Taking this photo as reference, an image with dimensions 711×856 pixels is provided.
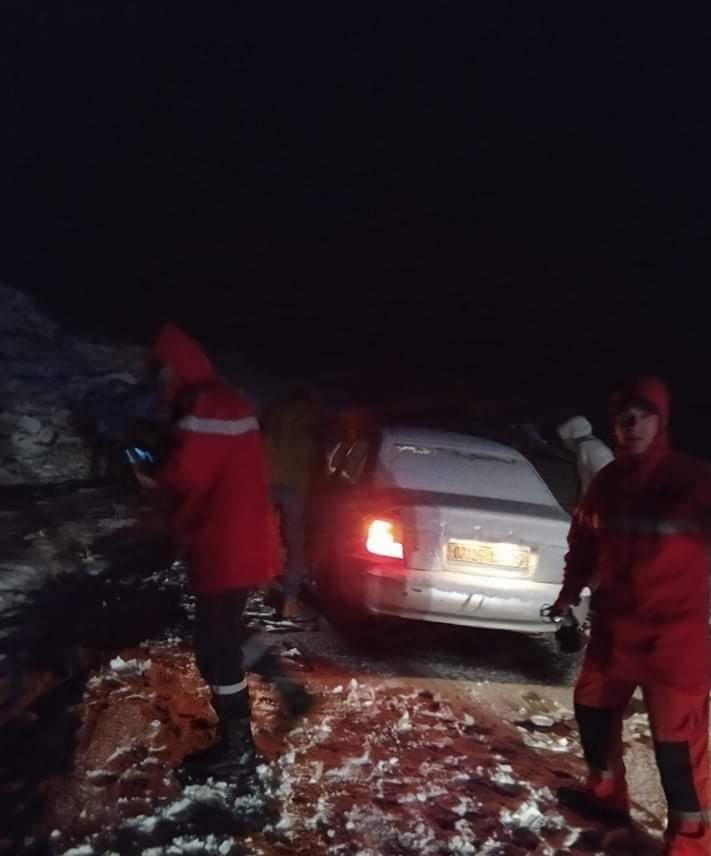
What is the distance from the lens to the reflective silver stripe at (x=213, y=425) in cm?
411

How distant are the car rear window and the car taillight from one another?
41cm

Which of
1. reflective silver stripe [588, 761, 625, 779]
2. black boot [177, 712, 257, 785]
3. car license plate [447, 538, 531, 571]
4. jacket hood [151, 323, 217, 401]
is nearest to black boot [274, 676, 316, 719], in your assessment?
black boot [177, 712, 257, 785]

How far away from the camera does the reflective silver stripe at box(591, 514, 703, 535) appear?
3.70 meters

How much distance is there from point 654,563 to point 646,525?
0.15m

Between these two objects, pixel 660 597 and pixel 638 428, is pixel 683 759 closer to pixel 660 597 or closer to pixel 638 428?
pixel 660 597

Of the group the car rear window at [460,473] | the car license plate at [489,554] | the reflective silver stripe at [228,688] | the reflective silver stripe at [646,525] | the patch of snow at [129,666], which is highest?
the reflective silver stripe at [646,525]

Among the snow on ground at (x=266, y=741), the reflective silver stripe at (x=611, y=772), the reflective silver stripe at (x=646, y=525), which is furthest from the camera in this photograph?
the reflective silver stripe at (x=611, y=772)

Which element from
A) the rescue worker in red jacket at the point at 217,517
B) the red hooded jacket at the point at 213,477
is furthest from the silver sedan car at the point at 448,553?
the red hooded jacket at the point at 213,477

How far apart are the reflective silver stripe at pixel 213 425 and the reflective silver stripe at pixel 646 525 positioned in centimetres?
155

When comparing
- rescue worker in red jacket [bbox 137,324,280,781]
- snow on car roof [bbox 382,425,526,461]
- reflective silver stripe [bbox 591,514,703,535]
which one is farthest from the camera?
snow on car roof [bbox 382,425,526,461]

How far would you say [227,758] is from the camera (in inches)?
173

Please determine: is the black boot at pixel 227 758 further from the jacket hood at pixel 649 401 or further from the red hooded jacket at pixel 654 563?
the jacket hood at pixel 649 401

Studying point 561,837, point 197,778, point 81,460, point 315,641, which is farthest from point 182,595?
point 81,460

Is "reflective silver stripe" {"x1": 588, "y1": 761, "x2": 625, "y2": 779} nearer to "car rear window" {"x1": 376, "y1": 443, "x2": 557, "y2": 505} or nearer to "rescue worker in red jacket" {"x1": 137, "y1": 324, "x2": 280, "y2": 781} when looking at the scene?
"rescue worker in red jacket" {"x1": 137, "y1": 324, "x2": 280, "y2": 781}
